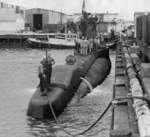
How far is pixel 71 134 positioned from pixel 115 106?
2.31m

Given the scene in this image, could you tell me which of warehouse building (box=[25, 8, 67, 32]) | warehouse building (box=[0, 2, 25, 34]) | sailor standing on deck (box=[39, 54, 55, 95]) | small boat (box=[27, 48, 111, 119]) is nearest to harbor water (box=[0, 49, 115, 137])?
small boat (box=[27, 48, 111, 119])

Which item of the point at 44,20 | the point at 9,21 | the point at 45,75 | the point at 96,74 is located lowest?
the point at 96,74

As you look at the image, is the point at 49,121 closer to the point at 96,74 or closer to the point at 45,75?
the point at 45,75

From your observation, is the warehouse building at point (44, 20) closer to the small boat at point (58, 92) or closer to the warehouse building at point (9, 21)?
the warehouse building at point (9, 21)

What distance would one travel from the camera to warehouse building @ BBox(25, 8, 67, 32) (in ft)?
502

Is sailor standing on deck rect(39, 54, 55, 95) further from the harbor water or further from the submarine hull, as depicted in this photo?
the submarine hull

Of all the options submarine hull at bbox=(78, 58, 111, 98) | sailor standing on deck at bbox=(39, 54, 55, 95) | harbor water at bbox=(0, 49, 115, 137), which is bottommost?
harbor water at bbox=(0, 49, 115, 137)

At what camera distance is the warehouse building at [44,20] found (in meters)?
153

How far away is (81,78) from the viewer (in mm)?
28453

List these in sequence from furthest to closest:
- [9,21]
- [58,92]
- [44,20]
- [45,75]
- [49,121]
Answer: [44,20] → [9,21] → [58,92] → [45,75] → [49,121]

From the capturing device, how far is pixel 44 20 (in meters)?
155

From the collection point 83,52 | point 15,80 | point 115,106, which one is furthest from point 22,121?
point 83,52

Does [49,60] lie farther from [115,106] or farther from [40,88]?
[115,106]

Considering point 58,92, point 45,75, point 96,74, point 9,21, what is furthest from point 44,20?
point 45,75
